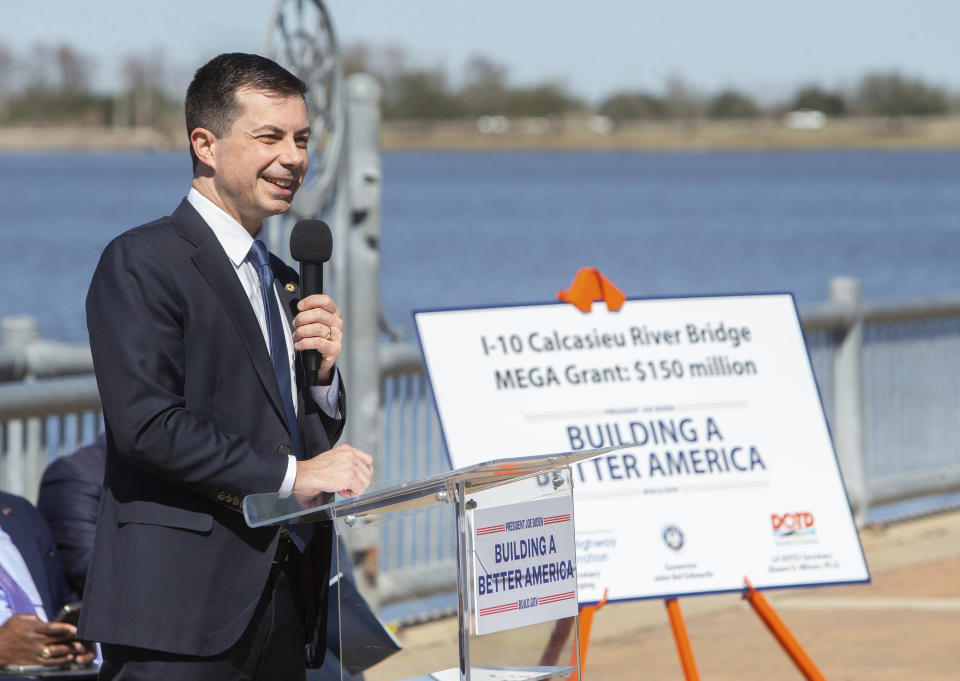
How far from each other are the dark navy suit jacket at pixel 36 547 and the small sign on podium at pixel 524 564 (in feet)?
5.32

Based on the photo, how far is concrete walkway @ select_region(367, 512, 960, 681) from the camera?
6051 mm

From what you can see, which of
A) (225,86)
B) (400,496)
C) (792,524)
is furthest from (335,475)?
(792,524)

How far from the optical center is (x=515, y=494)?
3.32 metres

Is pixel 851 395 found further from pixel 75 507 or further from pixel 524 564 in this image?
pixel 524 564

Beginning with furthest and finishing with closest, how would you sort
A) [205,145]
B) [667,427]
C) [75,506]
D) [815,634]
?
[815,634] < [667,427] < [75,506] < [205,145]

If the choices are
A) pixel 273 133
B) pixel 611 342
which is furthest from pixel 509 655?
pixel 611 342

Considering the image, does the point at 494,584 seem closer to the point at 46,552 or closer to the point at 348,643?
the point at 348,643

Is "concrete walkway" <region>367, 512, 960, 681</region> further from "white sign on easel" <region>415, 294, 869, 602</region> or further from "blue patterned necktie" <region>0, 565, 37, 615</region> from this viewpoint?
"blue patterned necktie" <region>0, 565, 37, 615</region>

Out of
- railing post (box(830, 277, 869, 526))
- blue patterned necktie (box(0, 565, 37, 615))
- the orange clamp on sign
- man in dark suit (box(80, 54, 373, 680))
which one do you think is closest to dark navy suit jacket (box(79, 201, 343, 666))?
man in dark suit (box(80, 54, 373, 680))

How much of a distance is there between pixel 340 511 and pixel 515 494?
0.48m

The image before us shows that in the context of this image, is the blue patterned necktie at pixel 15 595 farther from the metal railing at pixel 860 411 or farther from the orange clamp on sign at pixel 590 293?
the metal railing at pixel 860 411

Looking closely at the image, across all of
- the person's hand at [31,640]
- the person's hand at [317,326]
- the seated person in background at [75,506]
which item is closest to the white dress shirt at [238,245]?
the person's hand at [317,326]

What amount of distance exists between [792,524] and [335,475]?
2537 millimetres

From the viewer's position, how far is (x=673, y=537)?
5039mm
